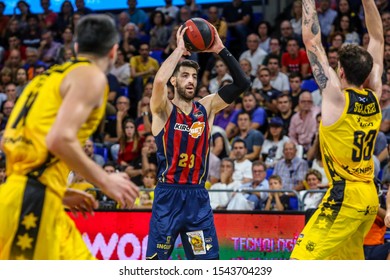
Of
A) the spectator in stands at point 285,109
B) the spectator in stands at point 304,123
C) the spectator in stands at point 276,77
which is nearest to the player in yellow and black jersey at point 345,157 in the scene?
the spectator in stands at point 304,123

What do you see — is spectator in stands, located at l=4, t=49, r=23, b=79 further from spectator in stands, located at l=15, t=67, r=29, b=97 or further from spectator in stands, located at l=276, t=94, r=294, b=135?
spectator in stands, located at l=276, t=94, r=294, b=135

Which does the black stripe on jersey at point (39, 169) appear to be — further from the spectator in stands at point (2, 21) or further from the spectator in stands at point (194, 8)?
the spectator in stands at point (2, 21)

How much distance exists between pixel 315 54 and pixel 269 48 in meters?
8.85

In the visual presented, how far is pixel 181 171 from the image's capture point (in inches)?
312

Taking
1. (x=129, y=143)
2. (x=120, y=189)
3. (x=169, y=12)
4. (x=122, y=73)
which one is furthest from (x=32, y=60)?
(x=120, y=189)

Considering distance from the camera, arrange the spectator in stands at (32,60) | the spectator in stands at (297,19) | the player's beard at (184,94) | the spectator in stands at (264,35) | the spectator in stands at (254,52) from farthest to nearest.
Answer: the spectator in stands at (32,60)
the spectator in stands at (264,35)
the spectator in stands at (297,19)
the spectator in stands at (254,52)
the player's beard at (184,94)

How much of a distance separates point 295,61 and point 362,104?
27.4 ft

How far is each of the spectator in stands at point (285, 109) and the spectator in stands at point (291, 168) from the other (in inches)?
51.8

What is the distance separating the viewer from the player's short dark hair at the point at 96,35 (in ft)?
16.0

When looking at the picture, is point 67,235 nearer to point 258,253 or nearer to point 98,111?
point 98,111

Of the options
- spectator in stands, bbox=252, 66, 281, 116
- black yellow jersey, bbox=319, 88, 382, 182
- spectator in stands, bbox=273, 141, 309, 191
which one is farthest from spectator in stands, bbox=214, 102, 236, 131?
black yellow jersey, bbox=319, 88, 382, 182

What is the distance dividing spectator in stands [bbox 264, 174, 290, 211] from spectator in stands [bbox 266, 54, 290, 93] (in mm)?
3286

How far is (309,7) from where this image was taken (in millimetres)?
7129

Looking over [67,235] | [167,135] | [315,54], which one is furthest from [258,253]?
[67,235]
